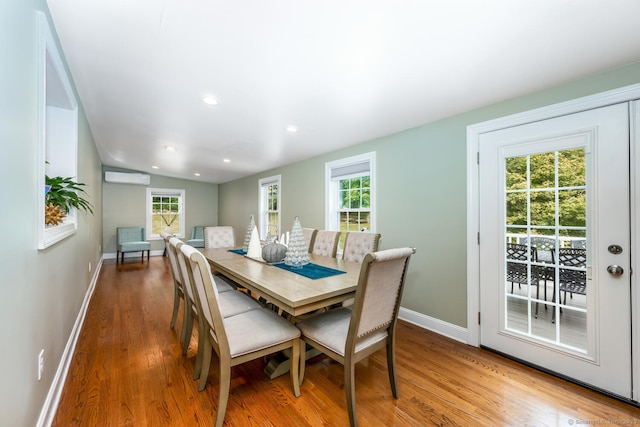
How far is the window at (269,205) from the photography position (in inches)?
212

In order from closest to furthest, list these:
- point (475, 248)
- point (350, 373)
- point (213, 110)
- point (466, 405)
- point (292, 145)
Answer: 1. point (350, 373)
2. point (466, 405)
3. point (475, 248)
4. point (213, 110)
5. point (292, 145)

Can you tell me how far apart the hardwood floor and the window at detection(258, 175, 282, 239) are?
3.29m

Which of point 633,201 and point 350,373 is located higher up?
point 633,201

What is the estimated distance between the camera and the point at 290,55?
67.8 inches

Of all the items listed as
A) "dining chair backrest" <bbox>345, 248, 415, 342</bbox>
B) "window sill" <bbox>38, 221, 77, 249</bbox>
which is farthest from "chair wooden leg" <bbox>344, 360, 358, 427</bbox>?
"window sill" <bbox>38, 221, 77, 249</bbox>

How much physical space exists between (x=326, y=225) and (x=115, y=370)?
113 inches

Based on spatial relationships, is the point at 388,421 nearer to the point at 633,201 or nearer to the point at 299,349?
the point at 299,349

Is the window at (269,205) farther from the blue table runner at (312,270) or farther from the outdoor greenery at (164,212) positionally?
the outdoor greenery at (164,212)

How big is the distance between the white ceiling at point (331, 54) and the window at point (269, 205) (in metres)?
2.58

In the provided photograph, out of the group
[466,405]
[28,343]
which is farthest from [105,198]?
[466,405]

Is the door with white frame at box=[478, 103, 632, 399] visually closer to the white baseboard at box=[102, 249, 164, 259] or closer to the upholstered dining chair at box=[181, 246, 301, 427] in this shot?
the upholstered dining chair at box=[181, 246, 301, 427]

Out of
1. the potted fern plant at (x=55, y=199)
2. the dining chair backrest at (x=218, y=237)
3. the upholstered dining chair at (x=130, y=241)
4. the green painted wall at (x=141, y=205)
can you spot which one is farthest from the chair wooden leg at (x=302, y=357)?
the green painted wall at (x=141, y=205)

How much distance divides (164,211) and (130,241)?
4.11 ft

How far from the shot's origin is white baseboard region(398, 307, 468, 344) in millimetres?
2475
